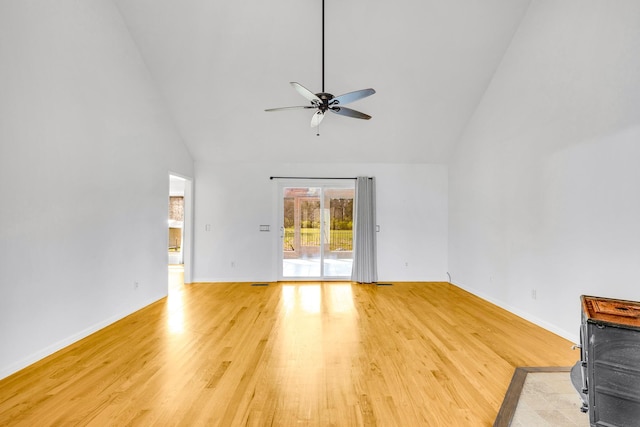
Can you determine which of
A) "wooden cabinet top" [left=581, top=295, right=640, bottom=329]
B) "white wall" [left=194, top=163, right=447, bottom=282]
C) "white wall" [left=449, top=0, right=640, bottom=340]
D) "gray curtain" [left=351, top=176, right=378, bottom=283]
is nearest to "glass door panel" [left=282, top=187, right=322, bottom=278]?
"white wall" [left=194, top=163, right=447, bottom=282]

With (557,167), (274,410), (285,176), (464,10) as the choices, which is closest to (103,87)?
(285,176)

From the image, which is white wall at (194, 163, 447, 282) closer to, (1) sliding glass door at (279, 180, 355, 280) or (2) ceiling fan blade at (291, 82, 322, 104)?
(1) sliding glass door at (279, 180, 355, 280)

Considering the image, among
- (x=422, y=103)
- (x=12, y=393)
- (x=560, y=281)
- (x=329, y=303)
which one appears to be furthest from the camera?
(x=422, y=103)

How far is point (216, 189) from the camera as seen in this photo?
241 inches

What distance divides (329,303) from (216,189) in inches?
128

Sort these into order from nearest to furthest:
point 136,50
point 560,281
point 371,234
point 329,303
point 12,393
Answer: point 12,393, point 560,281, point 136,50, point 329,303, point 371,234

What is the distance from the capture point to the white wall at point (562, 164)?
2.67 metres

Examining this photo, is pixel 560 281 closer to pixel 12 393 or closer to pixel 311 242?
pixel 311 242

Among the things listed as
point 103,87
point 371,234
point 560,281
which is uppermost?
point 103,87

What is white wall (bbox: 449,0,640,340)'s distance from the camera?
2.67 metres

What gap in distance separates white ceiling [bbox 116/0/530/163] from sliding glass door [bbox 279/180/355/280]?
3.06ft

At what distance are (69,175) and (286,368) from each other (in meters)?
2.87

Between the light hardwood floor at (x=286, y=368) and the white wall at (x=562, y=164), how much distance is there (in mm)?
656

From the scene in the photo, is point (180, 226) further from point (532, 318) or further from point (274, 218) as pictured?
point (532, 318)
